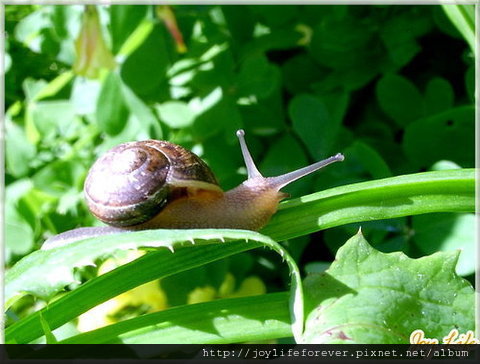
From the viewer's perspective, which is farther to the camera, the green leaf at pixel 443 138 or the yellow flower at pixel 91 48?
the yellow flower at pixel 91 48

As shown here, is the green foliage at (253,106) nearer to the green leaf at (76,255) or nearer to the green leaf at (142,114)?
the green leaf at (142,114)

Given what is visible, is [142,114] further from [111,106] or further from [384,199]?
[384,199]

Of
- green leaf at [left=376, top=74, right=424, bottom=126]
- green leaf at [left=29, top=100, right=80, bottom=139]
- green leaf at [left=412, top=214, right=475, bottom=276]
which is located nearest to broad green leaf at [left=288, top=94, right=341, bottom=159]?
green leaf at [left=376, top=74, right=424, bottom=126]

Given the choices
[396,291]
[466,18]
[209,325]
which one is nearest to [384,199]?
[396,291]

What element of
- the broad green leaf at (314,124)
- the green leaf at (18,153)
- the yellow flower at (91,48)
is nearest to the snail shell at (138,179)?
the broad green leaf at (314,124)

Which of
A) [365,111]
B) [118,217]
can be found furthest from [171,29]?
[118,217]

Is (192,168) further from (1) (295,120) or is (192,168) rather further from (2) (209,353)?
(1) (295,120)
